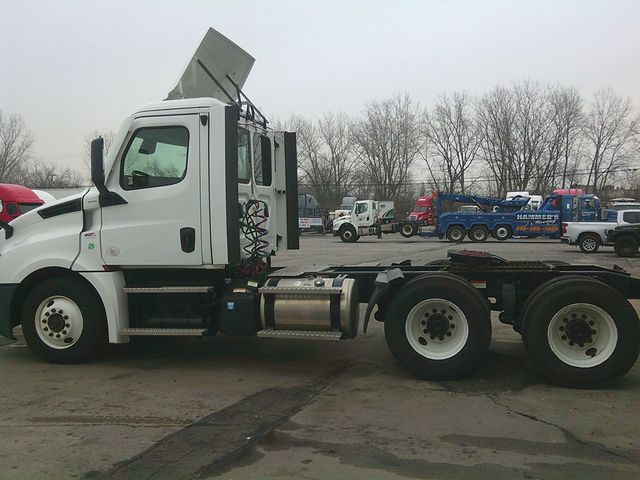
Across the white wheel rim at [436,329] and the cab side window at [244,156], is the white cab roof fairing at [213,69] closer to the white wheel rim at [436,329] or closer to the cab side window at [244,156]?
the cab side window at [244,156]

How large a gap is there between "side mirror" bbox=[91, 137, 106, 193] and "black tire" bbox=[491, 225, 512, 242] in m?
29.1

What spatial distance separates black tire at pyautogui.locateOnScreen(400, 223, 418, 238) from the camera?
3619cm

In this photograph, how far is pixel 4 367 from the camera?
6344mm

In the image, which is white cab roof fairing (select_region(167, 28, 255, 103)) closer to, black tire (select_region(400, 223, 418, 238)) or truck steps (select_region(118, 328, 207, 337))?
truck steps (select_region(118, 328, 207, 337))

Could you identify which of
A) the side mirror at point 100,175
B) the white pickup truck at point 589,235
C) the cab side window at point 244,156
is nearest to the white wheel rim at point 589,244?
the white pickup truck at point 589,235

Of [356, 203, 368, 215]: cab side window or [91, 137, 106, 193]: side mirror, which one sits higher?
[356, 203, 368, 215]: cab side window

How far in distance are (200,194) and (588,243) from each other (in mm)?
21415

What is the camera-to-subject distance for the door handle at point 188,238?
586 centimetres

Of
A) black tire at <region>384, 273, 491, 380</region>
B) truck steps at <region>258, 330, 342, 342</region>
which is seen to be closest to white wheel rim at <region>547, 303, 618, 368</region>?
black tire at <region>384, 273, 491, 380</region>

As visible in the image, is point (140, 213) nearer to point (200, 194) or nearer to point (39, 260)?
point (200, 194)

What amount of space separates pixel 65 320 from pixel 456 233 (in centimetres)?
2902

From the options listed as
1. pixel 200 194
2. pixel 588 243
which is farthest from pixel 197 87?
pixel 588 243

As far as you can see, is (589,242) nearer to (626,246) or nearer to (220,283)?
(626,246)

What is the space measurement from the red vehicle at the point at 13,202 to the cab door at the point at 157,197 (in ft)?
39.0
